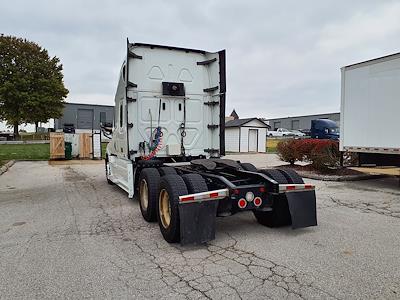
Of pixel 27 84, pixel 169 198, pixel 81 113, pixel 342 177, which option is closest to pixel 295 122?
pixel 81 113

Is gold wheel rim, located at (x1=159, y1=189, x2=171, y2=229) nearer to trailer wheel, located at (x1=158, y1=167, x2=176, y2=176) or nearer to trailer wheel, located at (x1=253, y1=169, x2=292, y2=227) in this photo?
trailer wheel, located at (x1=158, y1=167, x2=176, y2=176)

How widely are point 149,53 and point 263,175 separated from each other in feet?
12.9

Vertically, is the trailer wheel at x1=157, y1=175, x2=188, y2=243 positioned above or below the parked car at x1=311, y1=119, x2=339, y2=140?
below

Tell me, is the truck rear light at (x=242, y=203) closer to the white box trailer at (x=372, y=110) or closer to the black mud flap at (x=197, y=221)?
the black mud flap at (x=197, y=221)

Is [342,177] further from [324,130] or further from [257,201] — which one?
[324,130]

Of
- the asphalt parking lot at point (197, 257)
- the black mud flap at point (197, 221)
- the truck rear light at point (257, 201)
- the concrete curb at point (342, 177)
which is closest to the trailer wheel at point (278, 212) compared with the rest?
the asphalt parking lot at point (197, 257)

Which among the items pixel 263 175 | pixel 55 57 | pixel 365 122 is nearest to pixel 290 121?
pixel 55 57

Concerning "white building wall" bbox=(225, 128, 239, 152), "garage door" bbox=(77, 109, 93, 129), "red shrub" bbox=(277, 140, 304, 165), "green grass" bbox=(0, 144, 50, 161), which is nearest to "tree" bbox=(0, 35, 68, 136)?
"garage door" bbox=(77, 109, 93, 129)

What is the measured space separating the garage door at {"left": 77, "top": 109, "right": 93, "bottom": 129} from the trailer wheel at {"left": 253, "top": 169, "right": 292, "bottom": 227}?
2056 inches

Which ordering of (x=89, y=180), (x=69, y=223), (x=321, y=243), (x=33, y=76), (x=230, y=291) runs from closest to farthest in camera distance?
(x=230, y=291), (x=321, y=243), (x=69, y=223), (x=89, y=180), (x=33, y=76)

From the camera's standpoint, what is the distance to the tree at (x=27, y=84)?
4322 centimetres

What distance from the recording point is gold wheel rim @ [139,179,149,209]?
19.8 ft

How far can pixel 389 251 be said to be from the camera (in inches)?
172

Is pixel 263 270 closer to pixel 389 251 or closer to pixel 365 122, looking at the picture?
pixel 389 251
